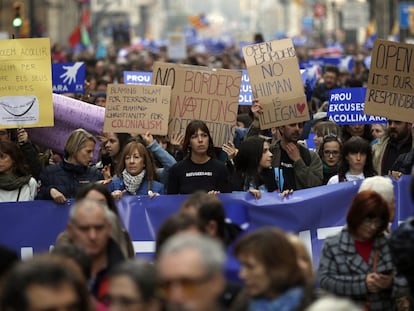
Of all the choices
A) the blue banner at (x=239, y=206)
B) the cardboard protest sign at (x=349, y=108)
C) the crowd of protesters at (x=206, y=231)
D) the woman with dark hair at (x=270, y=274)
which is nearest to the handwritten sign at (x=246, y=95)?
the crowd of protesters at (x=206, y=231)

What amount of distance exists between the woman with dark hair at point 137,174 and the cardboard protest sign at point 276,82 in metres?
1.75

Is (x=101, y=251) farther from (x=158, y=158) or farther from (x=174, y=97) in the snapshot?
(x=174, y=97)

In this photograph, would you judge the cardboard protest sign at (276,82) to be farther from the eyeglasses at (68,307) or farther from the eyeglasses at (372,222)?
the eyeglasses at (68,307)

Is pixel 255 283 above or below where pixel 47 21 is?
above

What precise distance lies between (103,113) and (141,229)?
334 cm

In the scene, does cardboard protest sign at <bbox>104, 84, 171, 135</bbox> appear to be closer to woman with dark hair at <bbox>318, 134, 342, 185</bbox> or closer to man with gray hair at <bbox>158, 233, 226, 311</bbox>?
woman with dark hair at <bbox>318, 134, 342, 185</bbox>

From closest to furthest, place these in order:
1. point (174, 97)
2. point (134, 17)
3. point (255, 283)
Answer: point (255, 283) < point (174, 97) < point (134, 17)

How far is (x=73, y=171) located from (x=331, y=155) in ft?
6.70

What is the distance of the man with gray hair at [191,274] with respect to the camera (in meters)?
5.91

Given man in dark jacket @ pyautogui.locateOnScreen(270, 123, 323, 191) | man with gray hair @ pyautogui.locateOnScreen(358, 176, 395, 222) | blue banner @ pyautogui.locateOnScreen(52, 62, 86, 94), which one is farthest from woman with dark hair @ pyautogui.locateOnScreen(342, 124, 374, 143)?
man with gray hair @ pyautogui.locateOnScreen(358, 176, 395, 222)

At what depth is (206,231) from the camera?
307 inches

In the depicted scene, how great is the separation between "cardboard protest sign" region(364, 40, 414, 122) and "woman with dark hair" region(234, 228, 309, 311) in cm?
630

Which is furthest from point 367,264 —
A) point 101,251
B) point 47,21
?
point 47,21

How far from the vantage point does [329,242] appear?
28.0 ft
